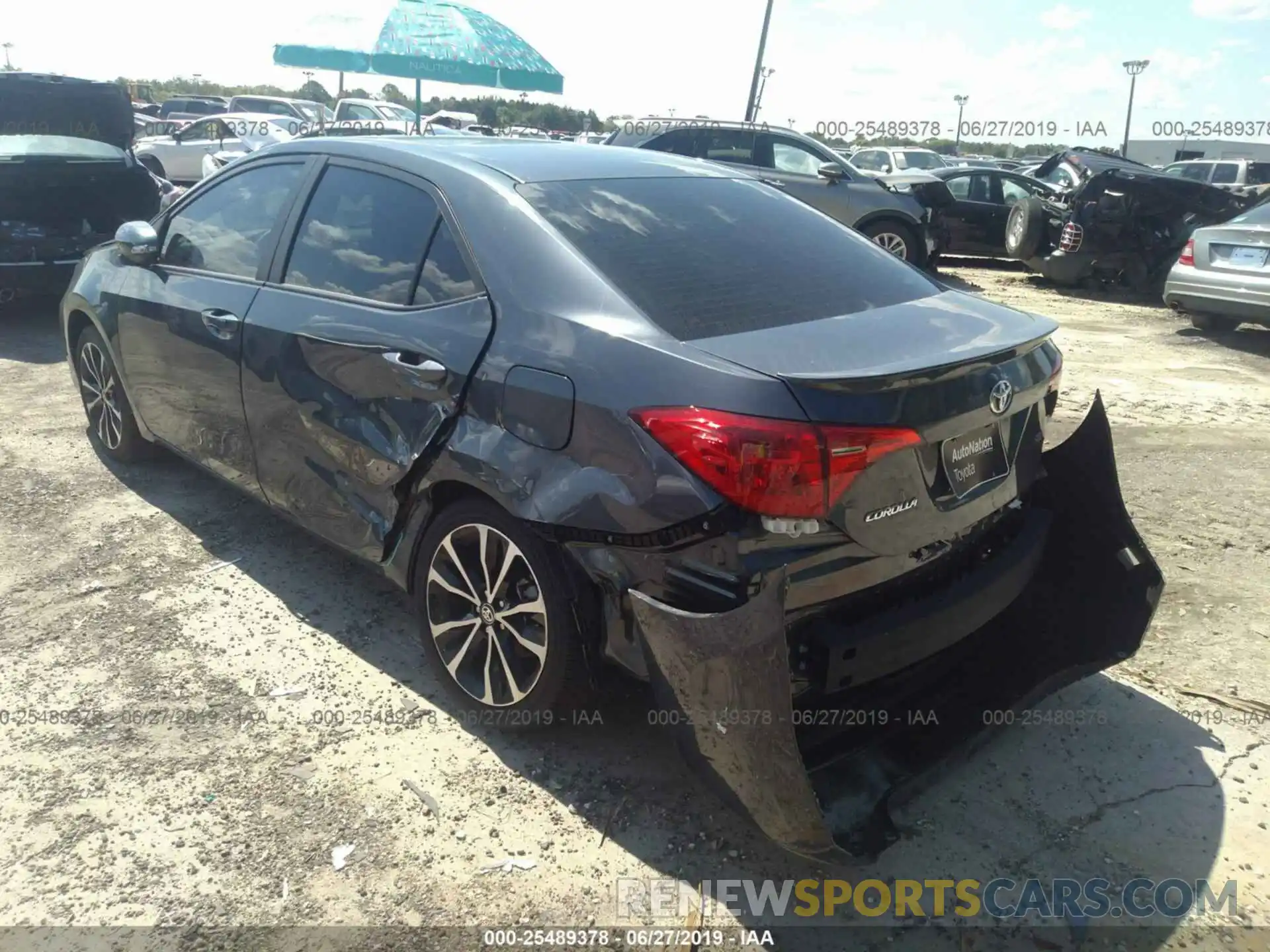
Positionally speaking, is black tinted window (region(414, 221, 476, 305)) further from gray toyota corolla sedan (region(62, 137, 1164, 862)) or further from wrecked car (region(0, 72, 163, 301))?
wrecked car (region(0, 72, 163, 301))

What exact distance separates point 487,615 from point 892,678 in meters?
1.16

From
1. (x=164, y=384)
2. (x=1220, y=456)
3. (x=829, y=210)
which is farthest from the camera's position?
(x=829, y=210)

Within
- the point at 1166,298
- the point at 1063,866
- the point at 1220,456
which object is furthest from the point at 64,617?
the point at 1166,298

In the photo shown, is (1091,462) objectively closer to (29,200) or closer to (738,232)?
(738,232)

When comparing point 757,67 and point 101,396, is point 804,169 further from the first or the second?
point 757,67

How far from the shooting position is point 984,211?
538 inches

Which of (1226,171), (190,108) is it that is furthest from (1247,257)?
(190,108)

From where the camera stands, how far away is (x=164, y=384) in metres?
4.22

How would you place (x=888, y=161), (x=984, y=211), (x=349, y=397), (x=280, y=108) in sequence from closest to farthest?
1. (x=349, y=397)
2. (x=984, y=211)
3. (x=888, y=161)
4. (x=280, y=108)

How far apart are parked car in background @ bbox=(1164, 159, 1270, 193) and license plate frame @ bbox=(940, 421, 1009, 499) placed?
22290 millimetres

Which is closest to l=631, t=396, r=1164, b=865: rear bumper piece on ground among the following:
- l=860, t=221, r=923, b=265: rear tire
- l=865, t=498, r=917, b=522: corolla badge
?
l=865, t=498, r=917, b=522: corolla badge

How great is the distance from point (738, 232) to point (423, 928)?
2.16 meters

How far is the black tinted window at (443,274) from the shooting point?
2877 millimetres

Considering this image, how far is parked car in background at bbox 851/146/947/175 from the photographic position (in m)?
19.0
